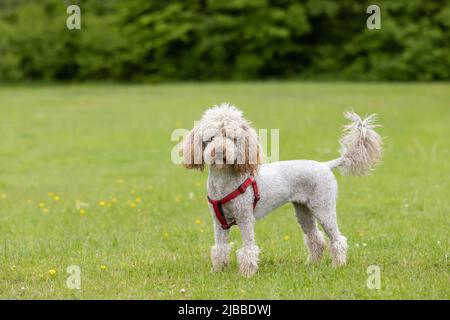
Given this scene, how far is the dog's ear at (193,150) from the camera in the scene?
19.2 ft

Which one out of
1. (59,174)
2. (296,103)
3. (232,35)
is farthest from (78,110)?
(232,35)

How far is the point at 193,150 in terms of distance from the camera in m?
5.89

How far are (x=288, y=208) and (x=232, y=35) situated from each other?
36.7 m

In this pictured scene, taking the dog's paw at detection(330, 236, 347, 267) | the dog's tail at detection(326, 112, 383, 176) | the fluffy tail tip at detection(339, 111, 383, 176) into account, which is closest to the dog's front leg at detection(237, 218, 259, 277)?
the dog's paw at detection(330, 236, 347, 267)

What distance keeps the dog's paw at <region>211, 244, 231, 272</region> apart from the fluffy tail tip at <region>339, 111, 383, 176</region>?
1.41 meters

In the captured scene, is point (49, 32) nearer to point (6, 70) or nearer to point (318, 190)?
point (6, 70)

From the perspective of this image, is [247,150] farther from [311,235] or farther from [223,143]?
[311,235]

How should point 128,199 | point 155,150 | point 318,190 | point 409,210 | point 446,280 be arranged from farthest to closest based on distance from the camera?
point 155,150
point 128,199
point 409,210
point 318,190
point 446,280

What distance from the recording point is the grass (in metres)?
5.82

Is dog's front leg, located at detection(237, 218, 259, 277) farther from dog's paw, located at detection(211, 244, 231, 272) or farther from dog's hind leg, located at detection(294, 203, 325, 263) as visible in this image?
dog's hind leg, located at detection(294, 203, 325, 263)

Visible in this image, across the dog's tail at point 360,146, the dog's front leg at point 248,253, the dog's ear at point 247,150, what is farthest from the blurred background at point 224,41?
the dog's ear at point 247,150

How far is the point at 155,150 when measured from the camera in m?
15.3

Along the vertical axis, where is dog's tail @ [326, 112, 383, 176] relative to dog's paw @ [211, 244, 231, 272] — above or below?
above

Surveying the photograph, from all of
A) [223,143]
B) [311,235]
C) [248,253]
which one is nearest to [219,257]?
[248,253]
